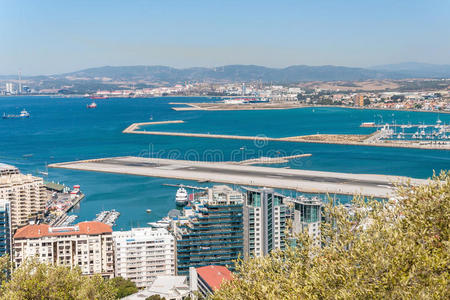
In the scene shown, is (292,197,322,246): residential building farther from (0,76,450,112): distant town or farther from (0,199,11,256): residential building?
(0,76,450,112): distant town

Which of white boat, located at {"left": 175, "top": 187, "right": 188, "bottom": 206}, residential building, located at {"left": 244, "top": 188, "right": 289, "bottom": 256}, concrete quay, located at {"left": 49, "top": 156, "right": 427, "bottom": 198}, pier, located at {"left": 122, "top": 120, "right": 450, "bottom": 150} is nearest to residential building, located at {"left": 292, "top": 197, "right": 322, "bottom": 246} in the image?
residential building, located at {"left": 244, "top": 188, "right": 289, "bottom": 256}

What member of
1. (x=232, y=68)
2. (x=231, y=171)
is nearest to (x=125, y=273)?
(x=231, y=171)

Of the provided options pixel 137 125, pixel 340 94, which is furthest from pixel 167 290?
pixel 340 94

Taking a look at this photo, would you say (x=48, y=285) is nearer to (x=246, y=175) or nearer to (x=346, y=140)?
(x=246, y=175)

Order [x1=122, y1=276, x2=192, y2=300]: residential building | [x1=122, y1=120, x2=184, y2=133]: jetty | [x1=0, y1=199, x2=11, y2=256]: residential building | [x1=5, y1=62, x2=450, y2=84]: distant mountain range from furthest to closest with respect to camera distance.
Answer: [x1=5, y1=62, x2=450, y2=84]: distant mountain range < [x1=122, y1=120, x2=184, y2=133]: jetty < [x1=0, y1=199, x2=11, y2=256]: residential building < [x1=122, y1=276, x2=192, y2=300]: residential building

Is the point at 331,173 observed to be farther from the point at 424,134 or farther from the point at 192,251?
the point at 424,134

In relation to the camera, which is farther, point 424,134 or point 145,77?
point 145,77

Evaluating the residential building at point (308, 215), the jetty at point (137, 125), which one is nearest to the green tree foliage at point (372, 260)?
the residential building at point (308, 215)
